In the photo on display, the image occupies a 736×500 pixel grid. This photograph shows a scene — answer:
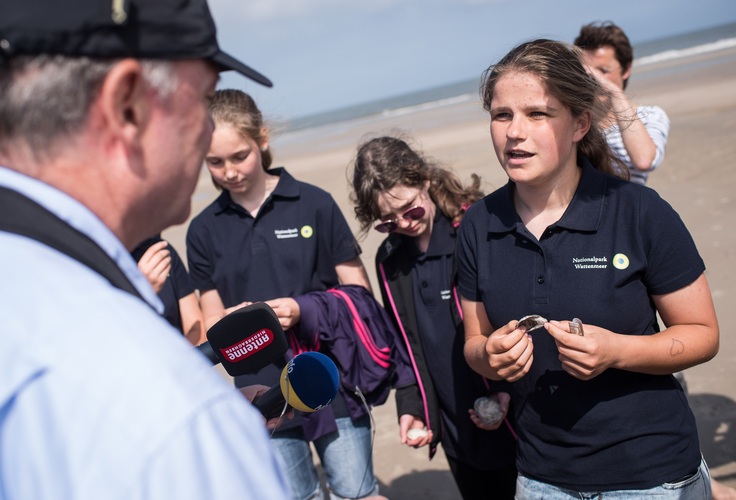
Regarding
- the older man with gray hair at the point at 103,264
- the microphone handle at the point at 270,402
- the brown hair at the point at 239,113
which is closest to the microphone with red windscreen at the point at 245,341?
the microphone handle at the point at 270,402

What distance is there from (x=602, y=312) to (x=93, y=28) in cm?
192

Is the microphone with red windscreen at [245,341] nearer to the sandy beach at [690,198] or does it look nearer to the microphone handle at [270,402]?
the microphone handle at [270,402]

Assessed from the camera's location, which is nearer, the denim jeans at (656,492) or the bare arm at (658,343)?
the bare arm at (658,343)

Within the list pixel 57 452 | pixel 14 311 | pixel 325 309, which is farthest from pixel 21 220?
pixel 325 309

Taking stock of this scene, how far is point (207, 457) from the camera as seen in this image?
90cm

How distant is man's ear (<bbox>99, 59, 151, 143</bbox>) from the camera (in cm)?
109

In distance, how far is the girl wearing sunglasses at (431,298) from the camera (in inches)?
129

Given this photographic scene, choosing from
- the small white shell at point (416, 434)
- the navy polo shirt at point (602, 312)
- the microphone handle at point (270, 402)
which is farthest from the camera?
the small white shell at point (416, 434)

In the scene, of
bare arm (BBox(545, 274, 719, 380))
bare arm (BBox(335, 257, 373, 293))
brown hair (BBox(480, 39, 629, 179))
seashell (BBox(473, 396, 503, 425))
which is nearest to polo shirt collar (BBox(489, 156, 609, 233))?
brown hair (BBox(480, 39, 629, 179))

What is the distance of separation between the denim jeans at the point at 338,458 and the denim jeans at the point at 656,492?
1.20 metres

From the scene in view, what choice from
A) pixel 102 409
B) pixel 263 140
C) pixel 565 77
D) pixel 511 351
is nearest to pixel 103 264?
pixel 102 409

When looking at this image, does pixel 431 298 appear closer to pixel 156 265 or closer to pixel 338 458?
pixel 338 458

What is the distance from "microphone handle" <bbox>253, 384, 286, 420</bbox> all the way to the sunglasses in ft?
4.69

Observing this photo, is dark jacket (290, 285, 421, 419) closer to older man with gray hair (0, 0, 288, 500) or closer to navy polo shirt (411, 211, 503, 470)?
navy polo shirt (411, 211, 503, 470)
